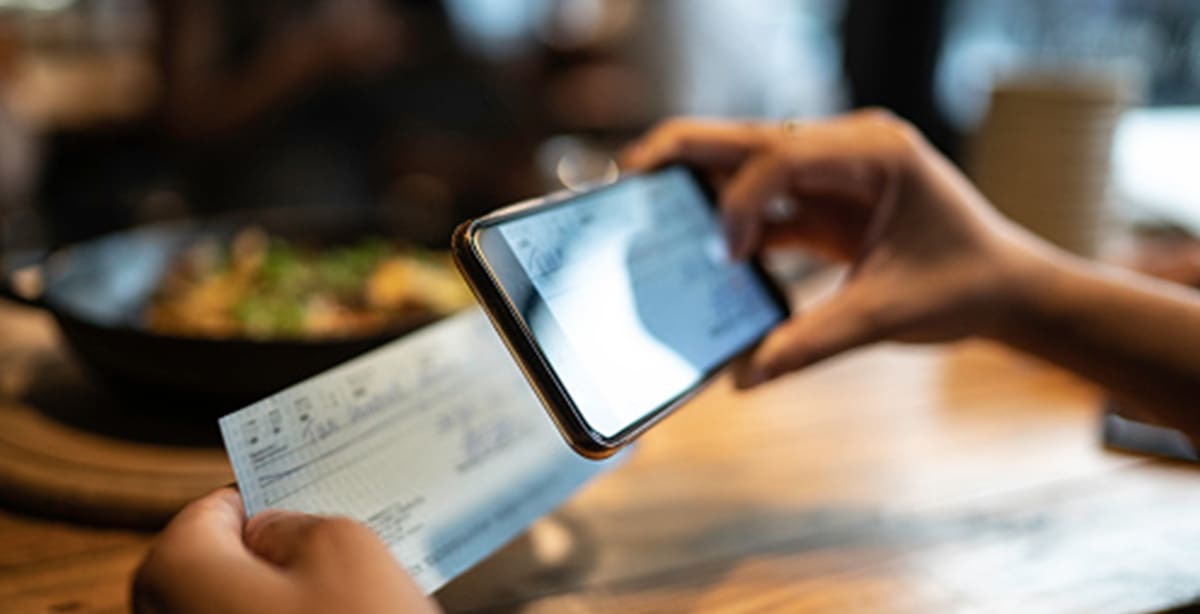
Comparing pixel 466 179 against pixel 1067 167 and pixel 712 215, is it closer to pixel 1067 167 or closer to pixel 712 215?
pixel 1067 167

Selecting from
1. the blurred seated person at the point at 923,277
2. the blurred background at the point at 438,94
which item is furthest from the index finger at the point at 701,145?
the blurred background at the point at 438,94

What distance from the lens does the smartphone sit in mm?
568

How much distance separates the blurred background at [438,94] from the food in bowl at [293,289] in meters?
0.65

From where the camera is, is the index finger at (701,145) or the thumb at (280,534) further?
the index finger at (701,145)

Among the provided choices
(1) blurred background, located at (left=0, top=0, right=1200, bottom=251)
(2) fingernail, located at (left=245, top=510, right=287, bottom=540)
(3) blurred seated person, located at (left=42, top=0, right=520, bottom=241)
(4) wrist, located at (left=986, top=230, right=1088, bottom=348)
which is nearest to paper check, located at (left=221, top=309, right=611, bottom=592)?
(2) fingernail, located at (left=245, top=510, right=287, bottom=540)

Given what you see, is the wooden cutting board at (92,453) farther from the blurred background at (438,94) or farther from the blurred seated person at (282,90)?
the blurred seated person at (282,90)

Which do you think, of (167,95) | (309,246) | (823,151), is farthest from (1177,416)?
(167,95)

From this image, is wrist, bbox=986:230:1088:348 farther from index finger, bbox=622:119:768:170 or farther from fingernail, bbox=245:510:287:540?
fingernail, bbox=245:510:287:540

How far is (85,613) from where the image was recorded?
26.2 inches

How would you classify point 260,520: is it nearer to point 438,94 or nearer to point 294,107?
point 294,107

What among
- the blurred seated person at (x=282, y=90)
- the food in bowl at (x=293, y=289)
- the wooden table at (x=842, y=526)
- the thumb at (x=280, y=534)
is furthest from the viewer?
the blurred seated person at (x=282, y=90)

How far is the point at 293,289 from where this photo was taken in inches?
43.9

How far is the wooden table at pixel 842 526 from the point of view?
71cm

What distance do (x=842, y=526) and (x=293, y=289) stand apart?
671mm
